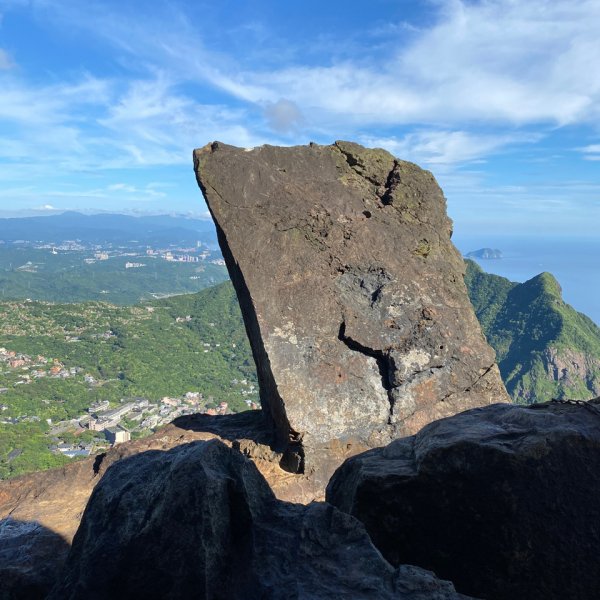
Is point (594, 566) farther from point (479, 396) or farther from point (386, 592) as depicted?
point (479, 396)

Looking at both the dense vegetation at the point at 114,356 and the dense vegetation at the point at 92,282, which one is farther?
the dense vegetation at the point at 92,282

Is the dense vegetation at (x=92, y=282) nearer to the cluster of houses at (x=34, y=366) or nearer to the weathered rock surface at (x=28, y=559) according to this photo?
the cluster of houses at (x=34, y=366)

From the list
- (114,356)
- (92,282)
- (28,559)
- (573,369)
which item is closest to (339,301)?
(28,559)

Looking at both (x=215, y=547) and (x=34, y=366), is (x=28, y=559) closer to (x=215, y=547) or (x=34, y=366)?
(x=215, y=547)

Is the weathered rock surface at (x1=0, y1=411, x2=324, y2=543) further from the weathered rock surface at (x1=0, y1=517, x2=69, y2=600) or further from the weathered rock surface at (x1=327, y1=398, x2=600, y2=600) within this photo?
the weathered rock surface at (x1=327, y1=398, x2=600, y2=600)

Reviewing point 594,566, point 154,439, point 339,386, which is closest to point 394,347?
point 339,386

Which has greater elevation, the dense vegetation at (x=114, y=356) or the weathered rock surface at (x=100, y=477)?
the weathered rock surface at (x=100, y=477)

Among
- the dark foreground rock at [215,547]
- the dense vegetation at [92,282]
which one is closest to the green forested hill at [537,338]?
the dark foreground rock at [215,547]
